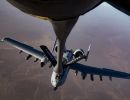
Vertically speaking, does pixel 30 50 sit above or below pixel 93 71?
above

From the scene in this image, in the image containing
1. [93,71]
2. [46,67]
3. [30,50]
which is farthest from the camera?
[46,67]

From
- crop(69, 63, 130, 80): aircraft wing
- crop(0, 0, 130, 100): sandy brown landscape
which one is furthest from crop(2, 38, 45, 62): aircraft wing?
crop(0, 0, 130, 100): sandy brown landscape

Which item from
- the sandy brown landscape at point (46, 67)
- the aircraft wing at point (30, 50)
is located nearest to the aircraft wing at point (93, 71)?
the aircraft wing at point (30, 50)

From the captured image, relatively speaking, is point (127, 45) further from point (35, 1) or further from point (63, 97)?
point (35, 1)

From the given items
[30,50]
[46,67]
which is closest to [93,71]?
[30,50]

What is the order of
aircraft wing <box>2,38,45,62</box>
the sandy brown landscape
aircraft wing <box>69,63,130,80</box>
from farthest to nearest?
the sandy brown landscape → aircraft wing <box>69,63,130,80</box> → aircraft wing <box>2,38,45,62</box>

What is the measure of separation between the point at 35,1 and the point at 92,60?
159407mm

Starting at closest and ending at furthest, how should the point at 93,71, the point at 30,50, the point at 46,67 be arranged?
the point at 30,50 < the point at 93,71 < the point at 46,67

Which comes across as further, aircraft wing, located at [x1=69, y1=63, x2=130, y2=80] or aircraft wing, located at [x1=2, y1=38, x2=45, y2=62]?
aircraft wing, located at [x1=69, y1=63, x2=130, y2=80]

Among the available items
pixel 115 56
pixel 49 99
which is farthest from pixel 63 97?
pixel 115 56

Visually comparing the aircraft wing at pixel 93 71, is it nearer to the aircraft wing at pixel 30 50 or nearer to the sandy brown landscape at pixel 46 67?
the aircraft wing at pixel 30 50

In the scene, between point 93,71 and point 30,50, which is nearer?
point 30,50

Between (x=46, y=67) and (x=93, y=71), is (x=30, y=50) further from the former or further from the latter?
(x=46, y=67)

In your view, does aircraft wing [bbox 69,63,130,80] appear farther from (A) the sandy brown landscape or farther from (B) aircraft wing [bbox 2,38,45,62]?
(A) the sandy brown landscape
